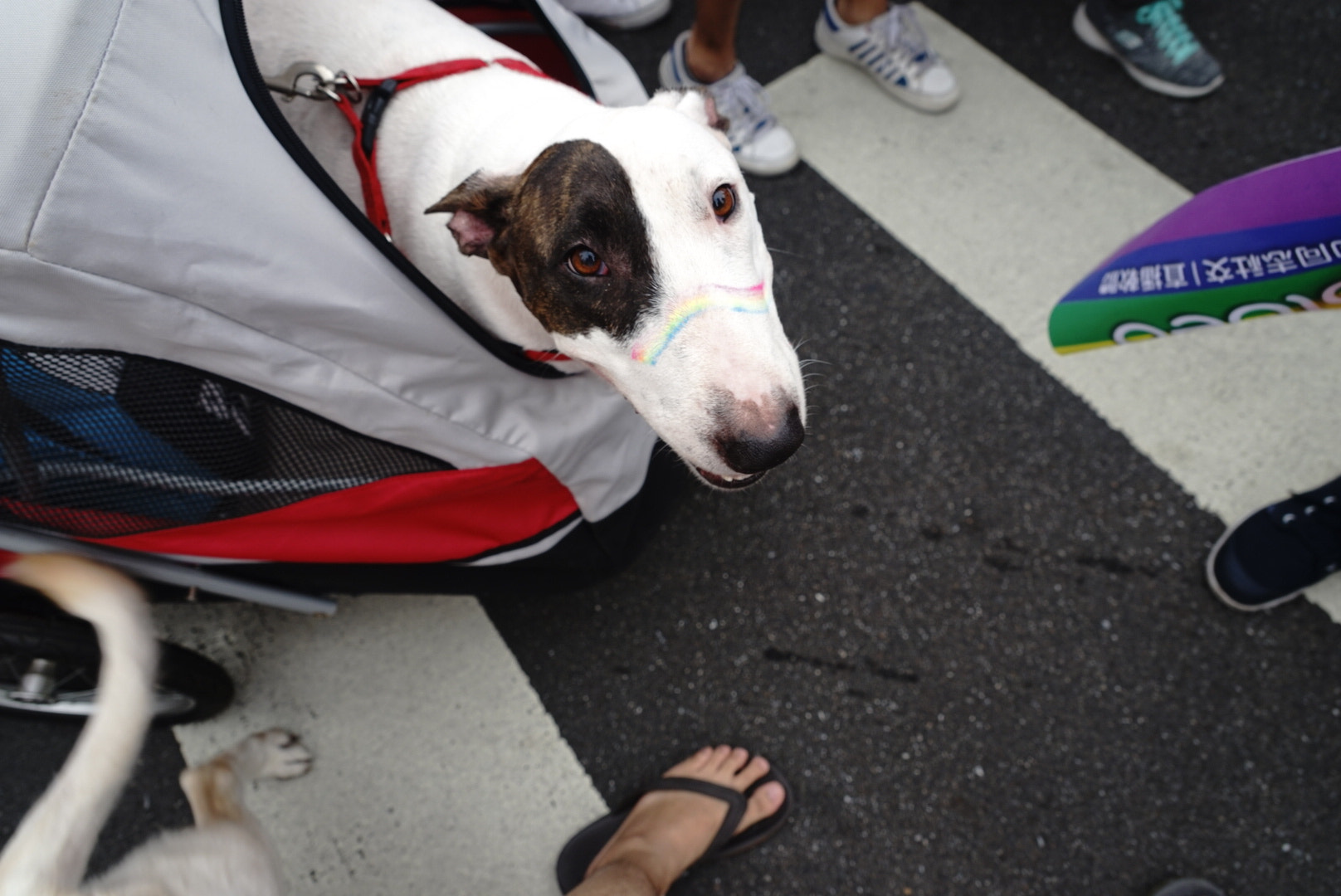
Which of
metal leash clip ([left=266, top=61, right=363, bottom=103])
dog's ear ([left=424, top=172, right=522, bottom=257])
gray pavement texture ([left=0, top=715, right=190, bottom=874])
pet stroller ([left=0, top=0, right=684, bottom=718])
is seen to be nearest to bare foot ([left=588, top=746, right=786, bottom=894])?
pet stroller ([left=0, top=0, right=684, bottom=718])

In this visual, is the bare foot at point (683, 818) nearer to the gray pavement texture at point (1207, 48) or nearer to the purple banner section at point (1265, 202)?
the purple banner section at point (1265, 202)

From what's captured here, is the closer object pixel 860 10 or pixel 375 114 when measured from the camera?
pixel 375 114

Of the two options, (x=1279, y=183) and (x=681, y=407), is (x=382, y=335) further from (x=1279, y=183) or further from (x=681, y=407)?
(x=1279, y=183)

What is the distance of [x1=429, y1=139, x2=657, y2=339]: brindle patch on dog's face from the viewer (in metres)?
1.18

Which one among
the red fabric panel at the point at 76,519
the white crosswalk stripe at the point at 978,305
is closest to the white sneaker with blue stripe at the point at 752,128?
the white crosswalk stripe at the point at 978,305

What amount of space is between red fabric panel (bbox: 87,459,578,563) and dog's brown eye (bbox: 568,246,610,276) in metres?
0.40

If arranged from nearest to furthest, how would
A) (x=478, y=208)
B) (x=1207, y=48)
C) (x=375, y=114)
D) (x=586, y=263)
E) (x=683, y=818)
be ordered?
(x=586, y=263), (x=478, y=208), (x=375, y=114), (x=683, y=818), (x=1207, y=48)

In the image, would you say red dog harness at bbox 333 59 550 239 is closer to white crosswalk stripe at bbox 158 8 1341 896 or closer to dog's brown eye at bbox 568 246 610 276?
dog's brown eye at bbox 568 246 610 276

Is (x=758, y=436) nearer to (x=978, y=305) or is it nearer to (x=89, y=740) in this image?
(x=89, y=740)

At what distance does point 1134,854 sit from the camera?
74.1 inches

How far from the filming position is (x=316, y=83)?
4.94 ft

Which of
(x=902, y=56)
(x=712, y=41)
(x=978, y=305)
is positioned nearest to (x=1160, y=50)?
(x=902, y=56)

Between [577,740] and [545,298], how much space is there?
122 centimetres

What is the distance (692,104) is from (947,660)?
1.47 meters
